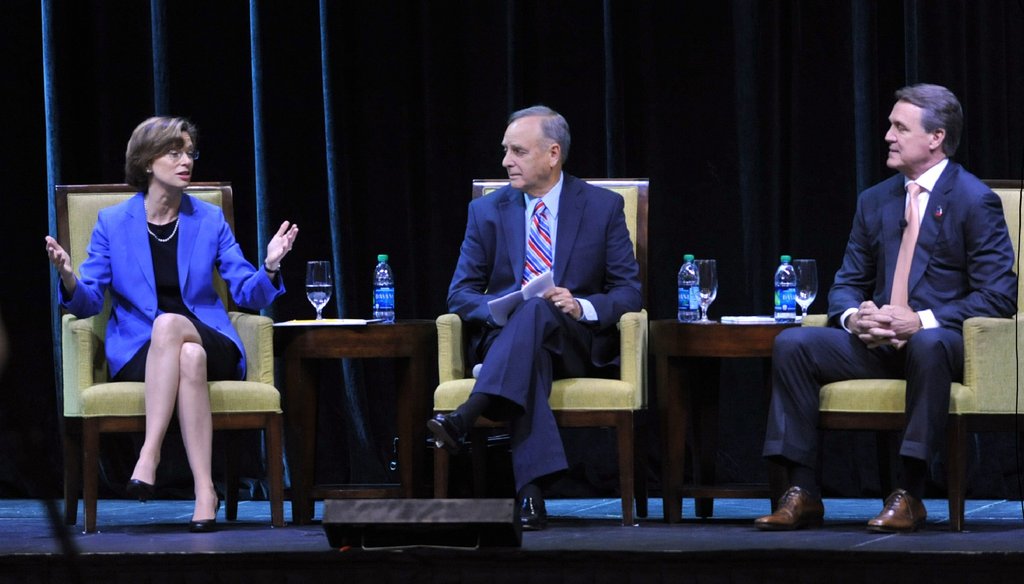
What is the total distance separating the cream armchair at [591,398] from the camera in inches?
158

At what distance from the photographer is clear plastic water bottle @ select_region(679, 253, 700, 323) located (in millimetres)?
4449

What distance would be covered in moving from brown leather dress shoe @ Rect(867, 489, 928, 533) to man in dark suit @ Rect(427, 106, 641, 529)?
91 centimetres

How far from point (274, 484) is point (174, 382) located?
16.5 inches

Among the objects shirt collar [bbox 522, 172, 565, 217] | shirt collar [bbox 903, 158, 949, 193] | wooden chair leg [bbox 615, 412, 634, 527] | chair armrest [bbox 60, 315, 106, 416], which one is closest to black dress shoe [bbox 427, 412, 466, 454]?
wooden chair leg [bbox 615, 412, 634, 527]

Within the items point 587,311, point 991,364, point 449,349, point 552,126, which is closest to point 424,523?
point 449,349

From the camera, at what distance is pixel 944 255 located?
4023mm

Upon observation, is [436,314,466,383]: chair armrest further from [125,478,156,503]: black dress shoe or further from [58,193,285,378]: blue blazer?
[125,478,156,503]: black dress shoe

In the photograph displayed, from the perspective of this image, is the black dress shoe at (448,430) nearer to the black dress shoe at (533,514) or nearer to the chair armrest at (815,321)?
the black dress shoe at (533,514)

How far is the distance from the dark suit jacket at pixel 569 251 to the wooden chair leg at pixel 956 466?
99cm

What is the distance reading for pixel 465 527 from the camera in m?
2.86

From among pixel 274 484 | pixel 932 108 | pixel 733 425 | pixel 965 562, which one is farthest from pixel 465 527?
pixel 733 425

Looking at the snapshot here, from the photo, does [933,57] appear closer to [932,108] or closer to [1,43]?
[932,108]

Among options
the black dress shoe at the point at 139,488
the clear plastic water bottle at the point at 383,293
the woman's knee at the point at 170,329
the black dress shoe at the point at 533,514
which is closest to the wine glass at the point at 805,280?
the black dress shoe at the point at 533,514

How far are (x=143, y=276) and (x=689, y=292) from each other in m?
1.66
